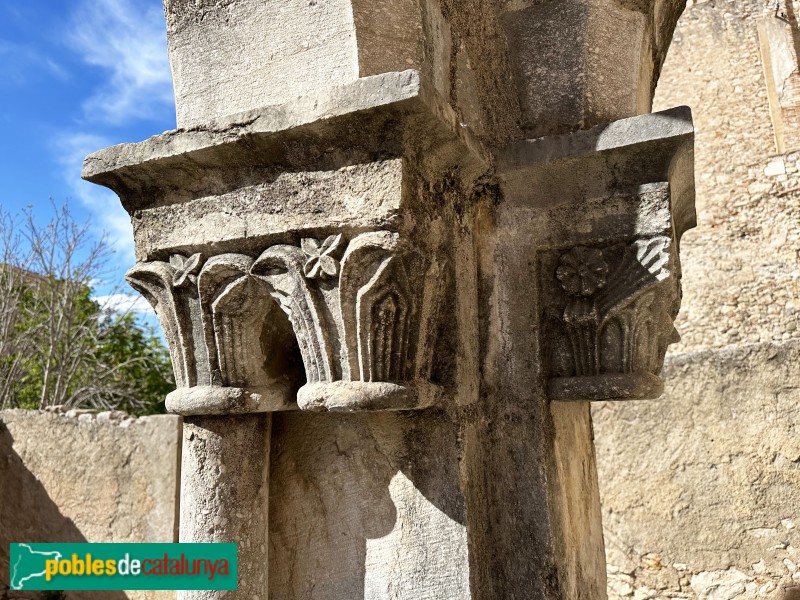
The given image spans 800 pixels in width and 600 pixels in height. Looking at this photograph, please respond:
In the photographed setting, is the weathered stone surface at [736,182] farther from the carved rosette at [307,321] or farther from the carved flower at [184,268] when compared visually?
the carved flower at [184,268]

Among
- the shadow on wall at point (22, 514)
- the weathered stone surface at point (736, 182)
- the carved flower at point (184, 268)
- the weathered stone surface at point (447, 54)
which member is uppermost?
the weathered stone surface at point (736, 182)

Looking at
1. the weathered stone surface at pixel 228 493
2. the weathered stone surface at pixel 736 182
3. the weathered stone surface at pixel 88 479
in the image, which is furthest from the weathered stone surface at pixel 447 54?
the weathered stone surface at pixel 736 182

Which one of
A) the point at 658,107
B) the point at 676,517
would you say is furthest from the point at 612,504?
the point at 658,107

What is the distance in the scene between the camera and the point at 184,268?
5.90 ft

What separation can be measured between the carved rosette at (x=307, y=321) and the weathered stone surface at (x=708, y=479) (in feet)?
9.71

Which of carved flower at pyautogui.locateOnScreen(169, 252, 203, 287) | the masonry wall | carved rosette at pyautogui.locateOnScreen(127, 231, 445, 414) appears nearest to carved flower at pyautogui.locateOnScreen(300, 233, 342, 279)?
carved rosette at pyautogui.locateOnScreen(127, 231, 445, 414)

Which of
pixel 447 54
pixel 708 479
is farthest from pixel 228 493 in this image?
pixel 708 479

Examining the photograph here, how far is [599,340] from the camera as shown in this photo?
1861mm

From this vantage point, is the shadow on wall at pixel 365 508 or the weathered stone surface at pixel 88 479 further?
the weathered stone surface at pixel 88 479

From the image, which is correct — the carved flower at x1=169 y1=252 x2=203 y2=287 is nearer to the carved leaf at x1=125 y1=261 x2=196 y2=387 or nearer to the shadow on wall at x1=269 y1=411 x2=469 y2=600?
the carved leaf at x1=125 y1=261 x2=196 y2=387

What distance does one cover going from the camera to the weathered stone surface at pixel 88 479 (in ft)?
15.3

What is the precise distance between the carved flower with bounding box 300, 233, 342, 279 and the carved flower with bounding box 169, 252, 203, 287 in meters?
0.31

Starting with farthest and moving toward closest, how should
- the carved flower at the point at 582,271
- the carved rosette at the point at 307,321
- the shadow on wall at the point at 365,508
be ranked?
the carved flower at the point at 582,271
the shadow on wall at the point at 365,508
the carved rosette at the point at 307,321

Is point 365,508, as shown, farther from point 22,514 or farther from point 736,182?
point 736,182
